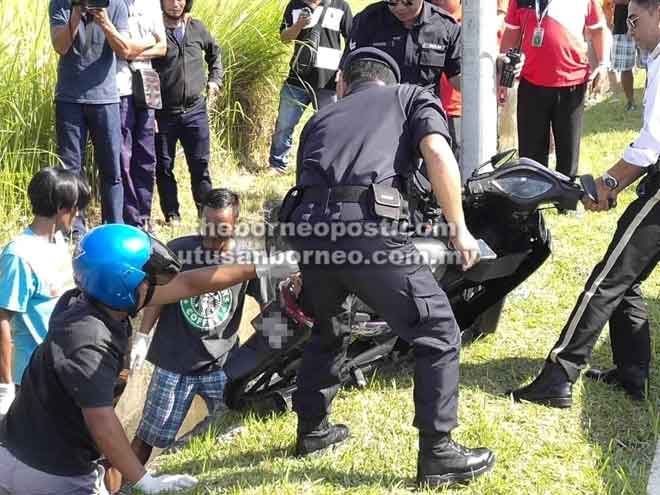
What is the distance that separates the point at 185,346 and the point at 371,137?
119 centimetres

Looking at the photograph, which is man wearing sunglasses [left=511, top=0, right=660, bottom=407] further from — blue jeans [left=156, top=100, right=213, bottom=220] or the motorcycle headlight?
blue jeans [left=156, top=100, right=213, bottom=220]

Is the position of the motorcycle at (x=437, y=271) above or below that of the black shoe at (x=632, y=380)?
above

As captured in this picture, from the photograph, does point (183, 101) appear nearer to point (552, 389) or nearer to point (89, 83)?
point (89, 83)

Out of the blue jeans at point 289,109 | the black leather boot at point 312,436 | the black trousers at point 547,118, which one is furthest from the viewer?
the blue jeans at point 289,109

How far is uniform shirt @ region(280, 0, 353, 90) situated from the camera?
23.8 feet

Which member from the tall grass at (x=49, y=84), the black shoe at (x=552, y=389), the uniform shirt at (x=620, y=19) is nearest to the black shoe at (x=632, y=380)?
the black shoe at (x=552, y=389)

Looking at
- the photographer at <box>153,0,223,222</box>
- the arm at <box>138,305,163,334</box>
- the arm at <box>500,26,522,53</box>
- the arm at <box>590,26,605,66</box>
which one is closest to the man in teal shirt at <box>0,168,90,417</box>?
the arm at <box>138,305,163,334</box>

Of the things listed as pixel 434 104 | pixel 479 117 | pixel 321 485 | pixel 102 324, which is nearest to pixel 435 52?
pixel 479 117

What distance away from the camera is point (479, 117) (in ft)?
15.7

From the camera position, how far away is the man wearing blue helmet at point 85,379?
2.74m

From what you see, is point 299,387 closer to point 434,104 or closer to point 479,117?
point 434,104

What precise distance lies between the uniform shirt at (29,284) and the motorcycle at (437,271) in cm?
77

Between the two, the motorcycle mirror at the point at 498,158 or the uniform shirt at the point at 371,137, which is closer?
the uniform shirt at the point at 371,137

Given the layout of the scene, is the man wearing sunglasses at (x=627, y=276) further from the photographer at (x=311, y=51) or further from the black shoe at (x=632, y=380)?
the photographer at (x=311, y=51)
